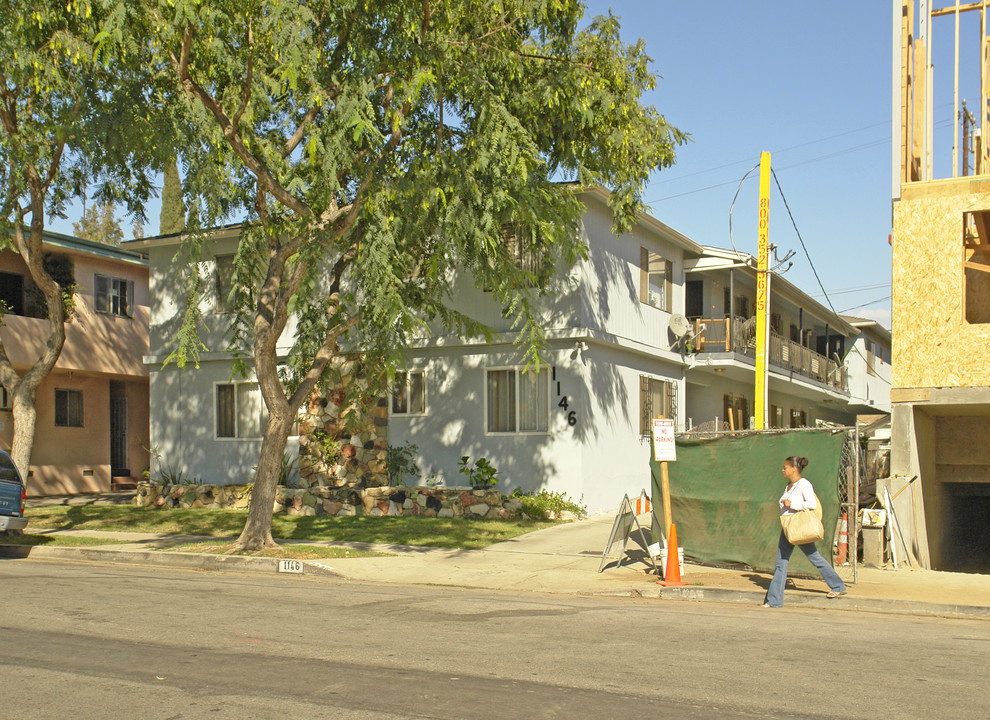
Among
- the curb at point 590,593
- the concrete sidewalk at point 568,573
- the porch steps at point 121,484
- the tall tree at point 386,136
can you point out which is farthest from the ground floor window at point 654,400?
the porch steps at point 121,484

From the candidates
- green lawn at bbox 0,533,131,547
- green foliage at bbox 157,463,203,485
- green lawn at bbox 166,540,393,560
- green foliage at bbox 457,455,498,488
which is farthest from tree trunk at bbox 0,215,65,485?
green foliage at bbox 457,455,498,488

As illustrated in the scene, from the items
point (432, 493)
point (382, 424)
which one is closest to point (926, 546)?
point (432, 493)

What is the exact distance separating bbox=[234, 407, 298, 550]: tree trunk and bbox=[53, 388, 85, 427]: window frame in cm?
1575

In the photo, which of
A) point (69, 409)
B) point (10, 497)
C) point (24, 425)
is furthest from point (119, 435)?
point (10, 497)

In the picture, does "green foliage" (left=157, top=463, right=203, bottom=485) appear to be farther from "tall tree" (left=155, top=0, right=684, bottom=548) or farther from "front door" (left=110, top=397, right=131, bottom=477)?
"tall tree" (left=155, top=0, right=684, bottom=548)

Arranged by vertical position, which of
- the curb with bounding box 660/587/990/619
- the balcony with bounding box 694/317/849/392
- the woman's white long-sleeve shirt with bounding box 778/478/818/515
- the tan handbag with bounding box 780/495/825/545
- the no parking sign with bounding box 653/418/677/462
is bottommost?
the curb with bounding box 660/587/990/619

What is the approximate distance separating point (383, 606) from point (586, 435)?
1038cm

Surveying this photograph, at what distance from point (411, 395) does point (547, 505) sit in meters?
4.51

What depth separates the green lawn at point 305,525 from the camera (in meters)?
16.9

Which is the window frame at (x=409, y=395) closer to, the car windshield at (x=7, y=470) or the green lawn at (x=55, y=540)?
the green lawn at (x=55, y=540)

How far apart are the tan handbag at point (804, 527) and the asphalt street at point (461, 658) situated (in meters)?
0.78

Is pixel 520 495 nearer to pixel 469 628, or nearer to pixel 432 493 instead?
pixel 432 493

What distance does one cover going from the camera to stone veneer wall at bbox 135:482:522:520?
19.3 metres

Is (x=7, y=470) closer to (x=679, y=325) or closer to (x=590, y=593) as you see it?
(x=590, y=593)
